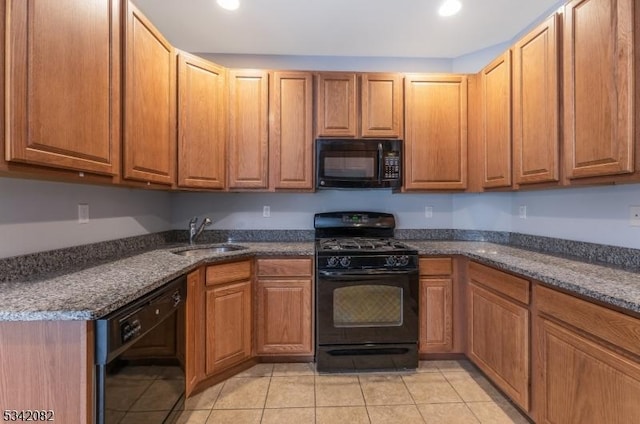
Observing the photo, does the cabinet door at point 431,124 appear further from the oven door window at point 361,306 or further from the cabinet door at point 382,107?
the oven door window at point 361,306

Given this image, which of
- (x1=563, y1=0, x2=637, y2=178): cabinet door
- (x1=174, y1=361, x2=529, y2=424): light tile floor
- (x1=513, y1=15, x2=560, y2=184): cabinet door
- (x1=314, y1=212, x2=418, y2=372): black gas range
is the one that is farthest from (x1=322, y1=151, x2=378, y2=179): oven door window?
(x1=174, y1=361, x2=529, y2=424): light tile floor

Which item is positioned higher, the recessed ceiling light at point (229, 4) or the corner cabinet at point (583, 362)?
the recessed ceiling light at point (229, 4)

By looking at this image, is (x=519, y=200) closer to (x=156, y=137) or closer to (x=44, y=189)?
(x=156, y=137)

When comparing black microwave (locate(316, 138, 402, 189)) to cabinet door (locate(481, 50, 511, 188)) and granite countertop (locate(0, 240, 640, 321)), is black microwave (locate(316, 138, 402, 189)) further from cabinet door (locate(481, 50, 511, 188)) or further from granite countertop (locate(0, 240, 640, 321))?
granite countertop (locate(0, 240, 640, 321))

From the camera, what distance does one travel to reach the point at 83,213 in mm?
1826

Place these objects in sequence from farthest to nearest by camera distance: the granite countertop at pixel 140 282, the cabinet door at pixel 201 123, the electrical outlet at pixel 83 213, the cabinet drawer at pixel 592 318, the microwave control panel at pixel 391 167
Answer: the microwave control panel at pixel 391 167, the cabinet door at pixel 201 123, the electrical outlet at pixel 83 213, the cabinet drawer at pixel 592 318, the granite countertop at pixel 140 282

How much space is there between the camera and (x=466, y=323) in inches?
93.7

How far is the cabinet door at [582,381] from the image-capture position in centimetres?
115

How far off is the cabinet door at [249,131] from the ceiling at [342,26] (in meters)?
0.37

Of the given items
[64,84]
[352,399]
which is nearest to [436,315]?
[352,399]

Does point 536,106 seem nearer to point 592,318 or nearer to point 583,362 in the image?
point 592,318

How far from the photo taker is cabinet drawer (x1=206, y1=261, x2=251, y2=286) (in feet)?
6.84

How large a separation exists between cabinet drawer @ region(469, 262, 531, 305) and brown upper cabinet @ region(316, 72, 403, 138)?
1259mm

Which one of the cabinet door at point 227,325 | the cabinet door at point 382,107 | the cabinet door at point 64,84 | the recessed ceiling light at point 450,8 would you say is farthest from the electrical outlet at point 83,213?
the recessed ceiling light at point 450,8
